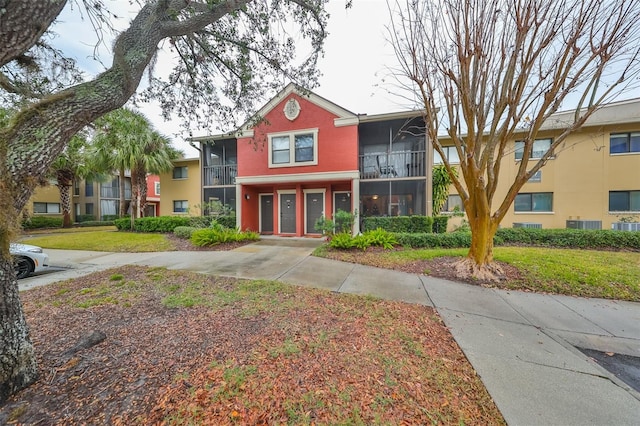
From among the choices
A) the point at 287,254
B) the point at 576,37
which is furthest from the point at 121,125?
the point at 576,37

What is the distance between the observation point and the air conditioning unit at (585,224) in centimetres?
1181

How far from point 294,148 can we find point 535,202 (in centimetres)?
1366

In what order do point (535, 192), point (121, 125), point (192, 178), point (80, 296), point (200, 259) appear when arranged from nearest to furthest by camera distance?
point (80, 296) → point (121, 125) → point (200, 259) → point (535, 192) → point (192, 178)

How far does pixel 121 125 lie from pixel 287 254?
5.62 meters

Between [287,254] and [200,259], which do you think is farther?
[287,254]

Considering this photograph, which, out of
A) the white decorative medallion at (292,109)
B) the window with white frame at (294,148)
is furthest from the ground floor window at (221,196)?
the white decorative medallion at (292,109)

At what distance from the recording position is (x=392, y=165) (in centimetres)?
1147

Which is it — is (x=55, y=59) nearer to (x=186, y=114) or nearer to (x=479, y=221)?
(x=186, y=114)

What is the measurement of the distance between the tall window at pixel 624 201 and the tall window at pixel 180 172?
25351 mm

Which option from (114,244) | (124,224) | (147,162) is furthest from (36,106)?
(124,224)

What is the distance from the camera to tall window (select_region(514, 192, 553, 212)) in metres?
12.7

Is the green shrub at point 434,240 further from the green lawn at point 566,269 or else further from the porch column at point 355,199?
the porch column at point 355,199

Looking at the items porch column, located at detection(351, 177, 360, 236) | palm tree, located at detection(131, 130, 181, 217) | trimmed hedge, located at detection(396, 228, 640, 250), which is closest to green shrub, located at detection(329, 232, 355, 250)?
trimmed hedge, located at detection(396, 228, 640, 250)

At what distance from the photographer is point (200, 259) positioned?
7594mm
